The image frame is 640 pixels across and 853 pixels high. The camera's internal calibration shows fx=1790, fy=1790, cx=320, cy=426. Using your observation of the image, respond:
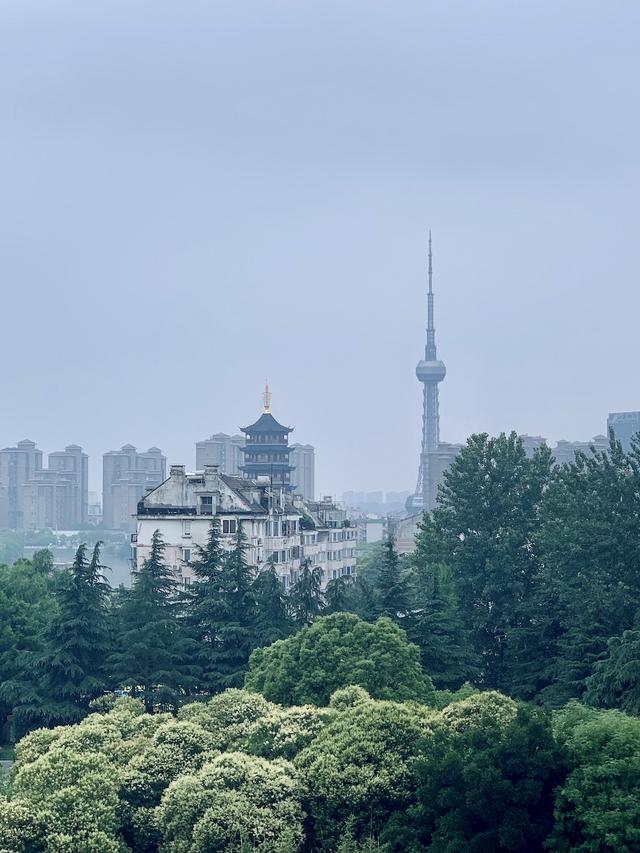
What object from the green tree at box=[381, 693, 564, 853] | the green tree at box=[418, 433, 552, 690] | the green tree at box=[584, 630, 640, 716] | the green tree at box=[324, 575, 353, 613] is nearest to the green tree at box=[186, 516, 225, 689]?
A: the green tree at box=[324, 575, 353, 613]

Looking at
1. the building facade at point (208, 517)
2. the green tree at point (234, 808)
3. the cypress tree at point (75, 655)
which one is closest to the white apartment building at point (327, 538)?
the building facade at point (208, 517)

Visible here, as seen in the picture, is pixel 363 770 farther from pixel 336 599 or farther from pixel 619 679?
pixel 336 599

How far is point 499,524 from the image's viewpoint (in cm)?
6341

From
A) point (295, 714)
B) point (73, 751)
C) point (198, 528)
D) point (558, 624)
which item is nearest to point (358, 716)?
point (295, 714)

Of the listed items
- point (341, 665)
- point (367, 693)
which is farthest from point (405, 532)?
point (367, 693)

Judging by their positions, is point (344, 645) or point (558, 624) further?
point (558, 624)

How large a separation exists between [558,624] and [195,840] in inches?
848

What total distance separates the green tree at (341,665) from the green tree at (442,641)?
4.74m

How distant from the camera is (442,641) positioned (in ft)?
177

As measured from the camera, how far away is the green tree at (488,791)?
113 ft

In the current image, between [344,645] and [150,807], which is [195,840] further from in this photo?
[344,645]

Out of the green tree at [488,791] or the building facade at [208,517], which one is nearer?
the green tree at [488,791]

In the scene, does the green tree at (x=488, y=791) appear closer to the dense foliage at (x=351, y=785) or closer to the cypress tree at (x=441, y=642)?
the dense foliage at (x=351, y=785)

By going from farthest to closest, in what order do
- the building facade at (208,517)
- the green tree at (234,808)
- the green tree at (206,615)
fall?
the building facade at (208,517) → the green tree at (206,615) → the green tree at (234,808)
